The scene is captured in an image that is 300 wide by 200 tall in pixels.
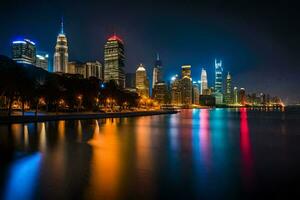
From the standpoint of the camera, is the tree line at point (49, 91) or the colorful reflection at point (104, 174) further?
the tree line at point (49, 91)

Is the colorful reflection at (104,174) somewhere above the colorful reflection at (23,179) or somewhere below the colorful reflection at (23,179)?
below

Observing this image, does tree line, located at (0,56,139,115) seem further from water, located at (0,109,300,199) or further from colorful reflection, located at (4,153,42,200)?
colorful reflection, located at (4,153,42,200)

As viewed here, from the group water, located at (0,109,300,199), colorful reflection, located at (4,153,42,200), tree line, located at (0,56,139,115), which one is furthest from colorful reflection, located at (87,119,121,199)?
tree line, located at (0,56,139,115)

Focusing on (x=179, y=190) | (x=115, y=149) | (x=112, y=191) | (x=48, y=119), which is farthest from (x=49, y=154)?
(x=48, y=119)

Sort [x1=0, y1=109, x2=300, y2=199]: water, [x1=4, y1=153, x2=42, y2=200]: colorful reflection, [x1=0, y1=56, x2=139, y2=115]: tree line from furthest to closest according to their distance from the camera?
1. [x1=0, y1=56, x2=139, y2=115]: tree line
2. [x1=0, y1=109, x2=300, y2=199]: water
3. [x1=4, y1=153, x2=42, y2=200]: colorful reflection

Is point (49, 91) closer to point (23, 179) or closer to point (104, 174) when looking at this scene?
point (23, 179)

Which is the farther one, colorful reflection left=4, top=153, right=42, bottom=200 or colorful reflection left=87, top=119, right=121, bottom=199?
colorful reflection left=87, top=119, right=121, bottom=199

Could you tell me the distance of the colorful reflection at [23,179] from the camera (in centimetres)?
918

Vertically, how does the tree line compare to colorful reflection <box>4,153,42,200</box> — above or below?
above

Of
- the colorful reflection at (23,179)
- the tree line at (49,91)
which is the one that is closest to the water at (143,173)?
the colorful reflection at (23,179)

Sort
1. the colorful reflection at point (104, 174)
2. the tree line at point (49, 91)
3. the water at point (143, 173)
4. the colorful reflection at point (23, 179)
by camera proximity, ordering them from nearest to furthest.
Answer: the colorful reflection at point (23, 179) → the colorful reflection at point (104, 174) → the water at point (143, 173) → the tree line at point (49, 91)

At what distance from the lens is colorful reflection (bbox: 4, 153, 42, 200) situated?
9.18 meters

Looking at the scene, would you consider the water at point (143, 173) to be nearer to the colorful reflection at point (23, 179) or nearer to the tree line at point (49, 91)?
the colorful reflection at point (23, 179)

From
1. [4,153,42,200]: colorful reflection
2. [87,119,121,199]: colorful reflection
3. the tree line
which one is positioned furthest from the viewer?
the tree line
